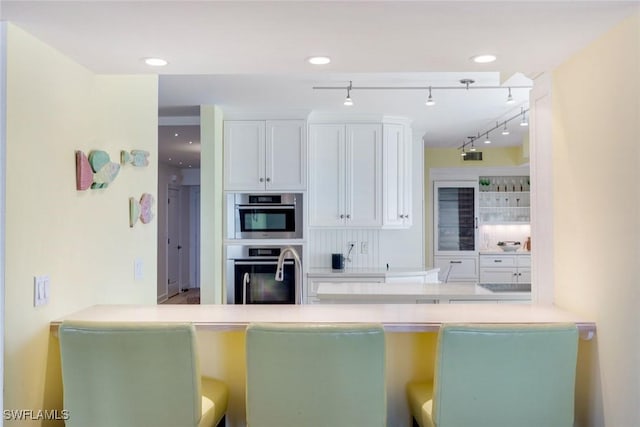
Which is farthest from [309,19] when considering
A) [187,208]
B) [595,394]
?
[187,208]

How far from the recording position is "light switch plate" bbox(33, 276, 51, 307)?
1.68 metres

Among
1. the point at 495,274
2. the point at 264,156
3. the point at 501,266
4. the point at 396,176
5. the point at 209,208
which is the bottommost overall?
the point at 495,274

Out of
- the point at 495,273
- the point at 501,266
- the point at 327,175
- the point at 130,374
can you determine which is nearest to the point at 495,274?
the point at 495,273

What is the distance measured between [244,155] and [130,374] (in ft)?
10.6

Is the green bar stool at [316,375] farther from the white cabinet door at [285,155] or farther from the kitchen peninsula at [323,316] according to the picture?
the white cabinet door at [285,155]

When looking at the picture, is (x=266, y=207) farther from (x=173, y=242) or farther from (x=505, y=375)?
(x=173, y=242)

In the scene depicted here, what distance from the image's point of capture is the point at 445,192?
7082 mm

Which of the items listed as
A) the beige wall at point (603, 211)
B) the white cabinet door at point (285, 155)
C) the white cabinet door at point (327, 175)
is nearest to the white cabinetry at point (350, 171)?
the white cabinet door at point (327, 175)

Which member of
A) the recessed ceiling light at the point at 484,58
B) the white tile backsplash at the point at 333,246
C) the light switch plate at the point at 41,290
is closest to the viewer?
the light switch plate at the point at 41,290

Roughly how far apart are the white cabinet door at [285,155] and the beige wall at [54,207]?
2117 millimetres

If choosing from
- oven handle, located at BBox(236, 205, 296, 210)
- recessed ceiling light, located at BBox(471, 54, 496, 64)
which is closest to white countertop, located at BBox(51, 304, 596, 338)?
recessed ceiling light, located at BBox(471, 54, 496, 64)

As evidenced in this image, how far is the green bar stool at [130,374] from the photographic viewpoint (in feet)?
4.98

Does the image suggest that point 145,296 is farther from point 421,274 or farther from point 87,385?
point 421,274

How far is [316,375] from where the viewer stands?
59.4 inches
